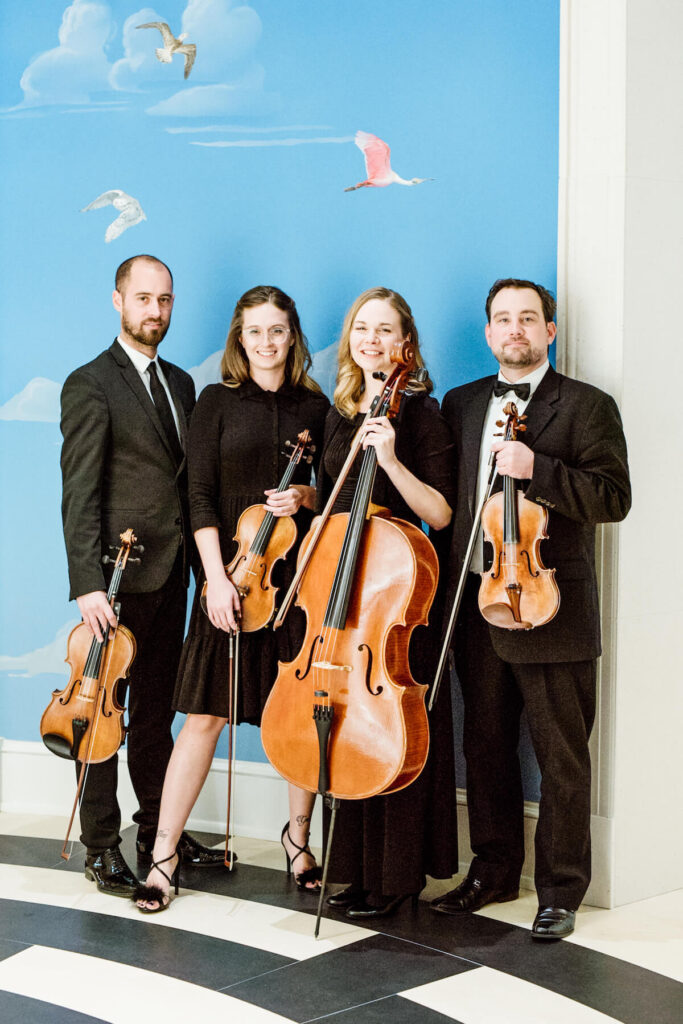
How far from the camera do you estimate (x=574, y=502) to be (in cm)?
285

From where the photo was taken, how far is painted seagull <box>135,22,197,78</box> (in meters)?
3.97

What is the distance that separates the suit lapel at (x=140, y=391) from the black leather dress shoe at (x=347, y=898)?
134cm

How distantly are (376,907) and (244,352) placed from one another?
161cm

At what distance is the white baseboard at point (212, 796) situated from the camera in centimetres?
355

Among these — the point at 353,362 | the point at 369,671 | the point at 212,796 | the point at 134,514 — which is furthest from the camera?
the point at 212,796

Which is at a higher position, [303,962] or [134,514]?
[134,514]

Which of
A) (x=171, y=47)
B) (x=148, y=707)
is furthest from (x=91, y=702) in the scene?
(x=171, y=47)

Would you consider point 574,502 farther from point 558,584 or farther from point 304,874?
point 304,874

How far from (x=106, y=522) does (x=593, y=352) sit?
152cm

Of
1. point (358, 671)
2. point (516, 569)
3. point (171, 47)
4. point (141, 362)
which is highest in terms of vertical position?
point (171, 47)

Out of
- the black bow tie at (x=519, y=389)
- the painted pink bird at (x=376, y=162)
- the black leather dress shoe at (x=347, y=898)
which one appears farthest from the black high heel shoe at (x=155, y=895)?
the painted pink bird at (x=376, y=162)

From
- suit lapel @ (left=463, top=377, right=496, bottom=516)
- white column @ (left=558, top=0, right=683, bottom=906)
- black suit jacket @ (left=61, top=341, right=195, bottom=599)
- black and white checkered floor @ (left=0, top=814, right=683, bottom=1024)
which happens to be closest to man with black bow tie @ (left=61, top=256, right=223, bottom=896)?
black suit jacket @ (left=61, top=341, right=195, bottom=599)

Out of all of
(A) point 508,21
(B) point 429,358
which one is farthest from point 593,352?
(A) point 508,21

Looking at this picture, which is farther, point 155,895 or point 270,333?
point 270,333
